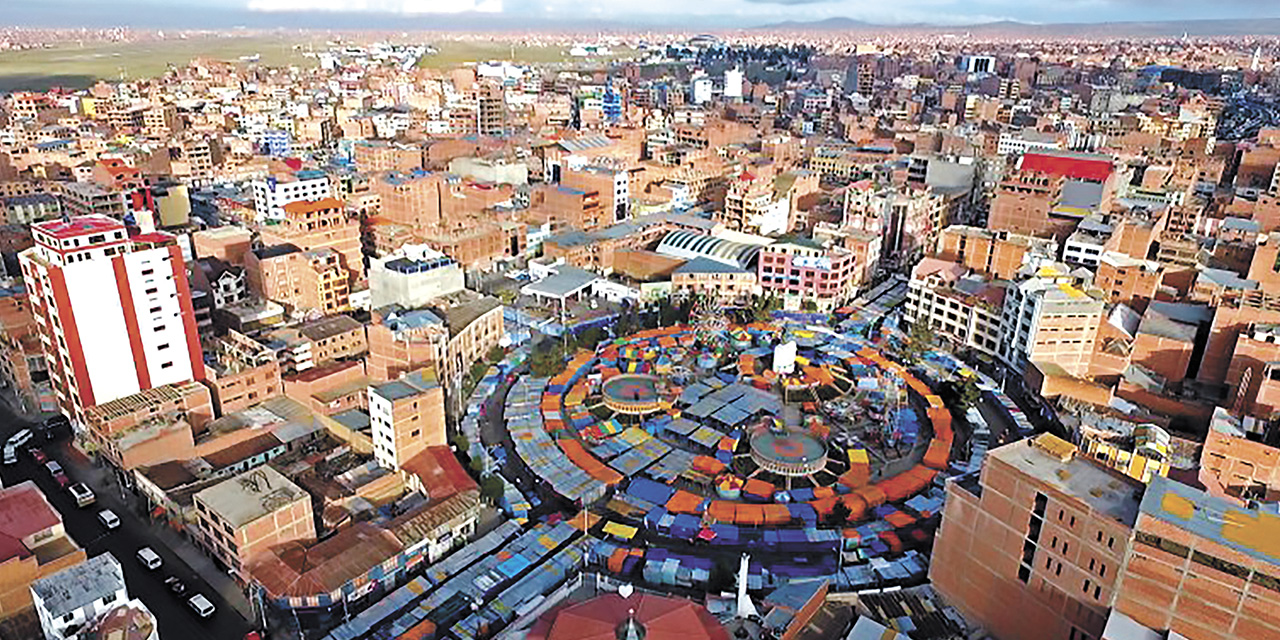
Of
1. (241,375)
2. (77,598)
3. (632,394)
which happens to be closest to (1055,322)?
(632,394)

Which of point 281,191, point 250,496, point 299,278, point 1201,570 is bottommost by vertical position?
point 250,496

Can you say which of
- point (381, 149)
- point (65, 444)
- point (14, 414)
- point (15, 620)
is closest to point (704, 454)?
point (15, 620)

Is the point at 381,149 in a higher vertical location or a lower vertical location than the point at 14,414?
higher

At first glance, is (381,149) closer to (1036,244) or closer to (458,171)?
(458,171)

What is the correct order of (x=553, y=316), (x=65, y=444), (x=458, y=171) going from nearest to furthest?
(x=65, y=444) < (x=553, y=316) < (x=458, y=171)

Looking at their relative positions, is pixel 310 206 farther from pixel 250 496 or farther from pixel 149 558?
pixel 149 558

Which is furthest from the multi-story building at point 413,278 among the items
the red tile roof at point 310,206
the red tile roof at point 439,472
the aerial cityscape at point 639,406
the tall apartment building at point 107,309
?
the red tile roof at point 439,472

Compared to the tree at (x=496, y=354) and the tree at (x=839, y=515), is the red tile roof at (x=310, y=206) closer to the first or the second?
the tree at (x=496, y=354)

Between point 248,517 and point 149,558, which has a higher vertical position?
point 248,517
